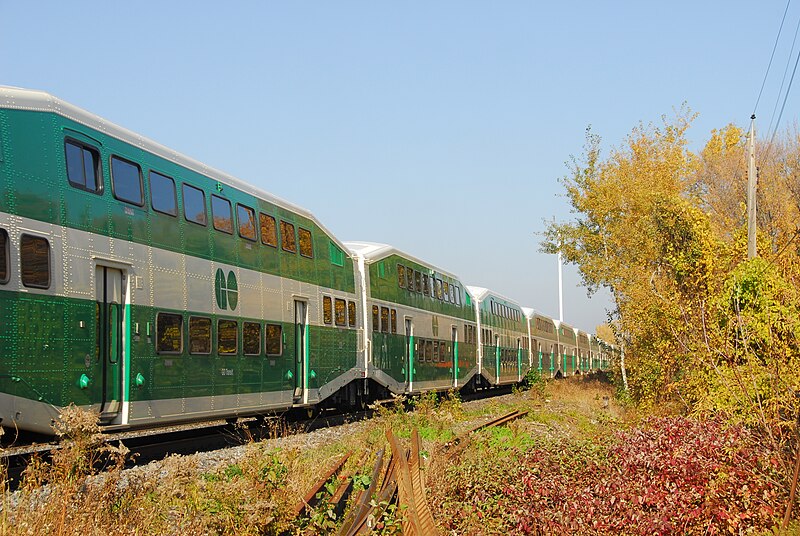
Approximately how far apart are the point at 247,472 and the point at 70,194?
4341mm

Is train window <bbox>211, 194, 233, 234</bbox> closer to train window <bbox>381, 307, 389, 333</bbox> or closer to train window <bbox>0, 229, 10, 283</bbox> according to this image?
train window <bbox>0, 229, 10, 283</bbox>

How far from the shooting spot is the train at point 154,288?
9.64 metres

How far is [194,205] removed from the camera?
532 inches

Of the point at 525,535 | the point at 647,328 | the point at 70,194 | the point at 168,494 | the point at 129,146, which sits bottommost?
the point at 525,535

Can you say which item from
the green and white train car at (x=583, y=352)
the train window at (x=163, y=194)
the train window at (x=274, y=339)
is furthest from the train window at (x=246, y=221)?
the green and white train car at (x=583, y=352)

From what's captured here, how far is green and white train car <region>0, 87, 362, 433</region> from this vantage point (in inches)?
378

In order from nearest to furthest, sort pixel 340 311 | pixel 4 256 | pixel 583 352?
1. pixel 4 256
2. pixel 340 311
3. pixel 583 352

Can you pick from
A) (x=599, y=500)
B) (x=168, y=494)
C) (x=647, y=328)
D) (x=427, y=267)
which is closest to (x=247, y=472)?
(x=168, y=494)

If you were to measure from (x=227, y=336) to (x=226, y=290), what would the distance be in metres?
0.74

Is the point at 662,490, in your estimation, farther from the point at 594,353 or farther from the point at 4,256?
the point at 594,353

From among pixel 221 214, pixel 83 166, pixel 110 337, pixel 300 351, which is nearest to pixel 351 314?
pixel 300 351

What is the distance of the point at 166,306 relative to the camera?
1230 centimetres

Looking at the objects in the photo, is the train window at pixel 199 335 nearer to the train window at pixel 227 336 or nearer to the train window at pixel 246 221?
the train window at pixel 227 336

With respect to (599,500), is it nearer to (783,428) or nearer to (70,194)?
(783,428)
